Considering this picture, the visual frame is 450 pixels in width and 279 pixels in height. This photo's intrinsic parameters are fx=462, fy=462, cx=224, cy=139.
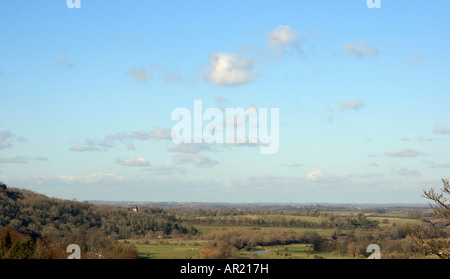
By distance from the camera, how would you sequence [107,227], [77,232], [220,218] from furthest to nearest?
[220,218] < [107,227] < [77,232]

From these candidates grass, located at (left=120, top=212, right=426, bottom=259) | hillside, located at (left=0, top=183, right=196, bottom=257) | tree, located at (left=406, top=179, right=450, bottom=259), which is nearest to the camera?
tree, located at (left=406, top=179, right=450, bottom=259)

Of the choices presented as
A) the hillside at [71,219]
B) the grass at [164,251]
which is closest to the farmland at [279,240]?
the grass at [164,251]

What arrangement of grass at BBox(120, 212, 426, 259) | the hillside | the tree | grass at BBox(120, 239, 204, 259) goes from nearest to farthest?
1. the tree
2. grass at BBox(120, 239, 204, 259)
3. grass at BBox(120, 212, 426, 259)
4. the hillside

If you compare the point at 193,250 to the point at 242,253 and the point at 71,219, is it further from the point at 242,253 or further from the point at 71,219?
the point at 71,219

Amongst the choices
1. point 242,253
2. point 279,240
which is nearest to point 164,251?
point 242,253

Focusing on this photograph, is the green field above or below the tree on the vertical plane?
below

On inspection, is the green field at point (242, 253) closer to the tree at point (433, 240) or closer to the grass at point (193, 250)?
the grass at point (193, 250)

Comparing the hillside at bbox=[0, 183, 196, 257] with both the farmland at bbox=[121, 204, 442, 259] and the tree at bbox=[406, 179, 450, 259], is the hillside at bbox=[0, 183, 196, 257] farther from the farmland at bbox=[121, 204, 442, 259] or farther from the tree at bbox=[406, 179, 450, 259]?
the tree at bbox=[406, 179, 450, 259]

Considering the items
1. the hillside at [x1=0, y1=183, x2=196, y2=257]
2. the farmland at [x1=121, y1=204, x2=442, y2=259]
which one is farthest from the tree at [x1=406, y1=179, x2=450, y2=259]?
the hillside at [x1=0, y1=183, x2=196, y2=257]

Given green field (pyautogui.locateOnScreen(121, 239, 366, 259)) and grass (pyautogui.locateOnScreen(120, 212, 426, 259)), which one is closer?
green field (pyautogui.locateOnScreen(121, 239, 366, 259))
